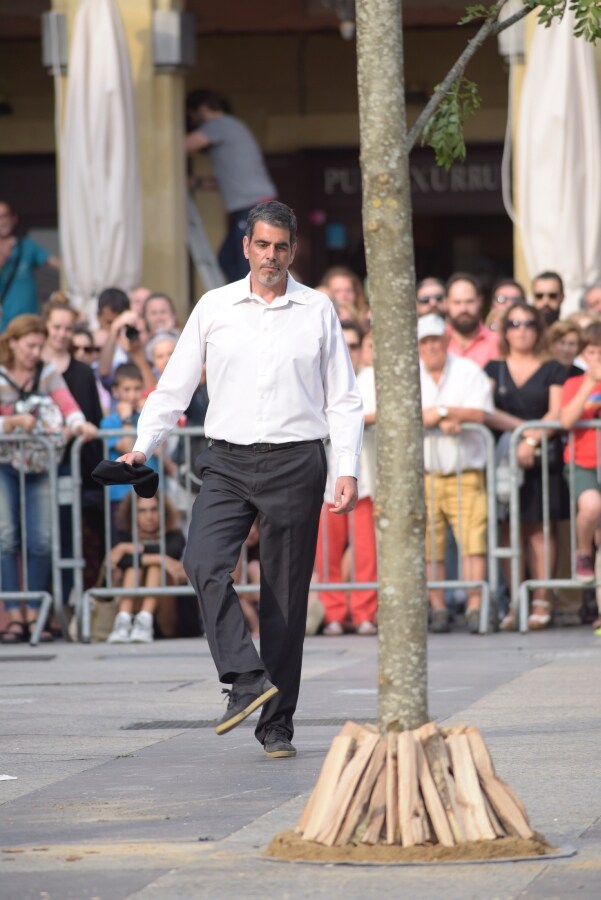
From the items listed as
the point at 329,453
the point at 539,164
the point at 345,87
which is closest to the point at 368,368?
the point at 329,453

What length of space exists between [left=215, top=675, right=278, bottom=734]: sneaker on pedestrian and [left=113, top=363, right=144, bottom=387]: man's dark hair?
5.48m

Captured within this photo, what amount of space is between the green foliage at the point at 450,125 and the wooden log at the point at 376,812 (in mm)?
2588

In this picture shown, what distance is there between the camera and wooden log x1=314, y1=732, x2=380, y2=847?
17.6ft

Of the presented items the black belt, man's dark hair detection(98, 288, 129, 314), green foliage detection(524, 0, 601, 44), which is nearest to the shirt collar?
the black belt

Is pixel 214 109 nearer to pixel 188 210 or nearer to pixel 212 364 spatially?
pixel 188 210

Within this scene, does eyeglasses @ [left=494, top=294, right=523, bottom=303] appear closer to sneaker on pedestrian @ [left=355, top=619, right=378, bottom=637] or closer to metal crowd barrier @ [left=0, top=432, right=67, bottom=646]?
sneaker on pedestrian @ [left=355, top=619, right=378, bottom=637]

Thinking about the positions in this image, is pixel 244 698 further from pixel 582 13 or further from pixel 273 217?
pixel 582 13

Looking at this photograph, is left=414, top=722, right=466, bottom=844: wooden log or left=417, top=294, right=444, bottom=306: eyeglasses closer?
left=414, top=722, right=466, bottom=844: wooden log

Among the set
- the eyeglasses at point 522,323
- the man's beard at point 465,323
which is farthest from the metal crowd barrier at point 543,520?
the man's beard at point 465,323

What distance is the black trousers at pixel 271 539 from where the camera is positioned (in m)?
7.38

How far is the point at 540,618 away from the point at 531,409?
51.3 inches

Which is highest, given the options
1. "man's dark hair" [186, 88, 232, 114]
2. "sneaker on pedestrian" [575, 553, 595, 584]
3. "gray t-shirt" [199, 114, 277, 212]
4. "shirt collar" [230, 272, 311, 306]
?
"man's dark hair" [186, 88, 232, 114]

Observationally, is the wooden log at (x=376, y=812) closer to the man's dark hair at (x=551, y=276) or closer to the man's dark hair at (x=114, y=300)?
the man's dark hair at (x=551, y=276)

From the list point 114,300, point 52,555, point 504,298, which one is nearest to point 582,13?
point 52,555
